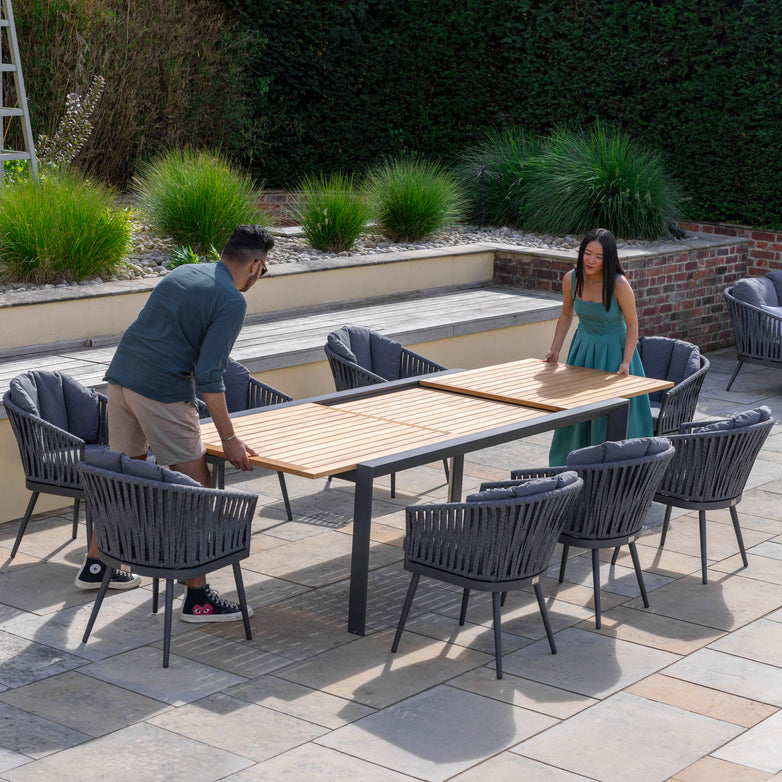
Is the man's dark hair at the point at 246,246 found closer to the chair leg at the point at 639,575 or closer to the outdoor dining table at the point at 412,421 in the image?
the outdoor dining table at the point at 412,421

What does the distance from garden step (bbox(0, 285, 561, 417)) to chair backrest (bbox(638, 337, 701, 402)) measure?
5.86 feet

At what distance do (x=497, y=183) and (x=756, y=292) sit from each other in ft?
10.5

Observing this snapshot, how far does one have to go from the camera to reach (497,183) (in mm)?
12141

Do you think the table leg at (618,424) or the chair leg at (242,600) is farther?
the table leg at (618,424)

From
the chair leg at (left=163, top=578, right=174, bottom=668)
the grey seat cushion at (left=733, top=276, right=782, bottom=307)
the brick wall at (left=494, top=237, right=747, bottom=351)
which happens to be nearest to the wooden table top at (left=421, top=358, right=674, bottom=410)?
the chair leg at (left=163, top=578, right=174, bottom=668)

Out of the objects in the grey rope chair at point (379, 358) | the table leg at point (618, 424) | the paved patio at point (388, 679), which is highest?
the grey rope chair at point (379, 358)

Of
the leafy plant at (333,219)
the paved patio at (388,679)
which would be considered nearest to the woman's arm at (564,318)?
the paved patio at (388,679)

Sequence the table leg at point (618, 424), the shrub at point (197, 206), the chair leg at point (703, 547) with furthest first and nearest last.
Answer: the shrub at point (197, 206)
the table leg at point (618, 424)
the chair leg at point (703, 547)

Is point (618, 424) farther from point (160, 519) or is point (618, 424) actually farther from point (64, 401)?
point (64, 401)

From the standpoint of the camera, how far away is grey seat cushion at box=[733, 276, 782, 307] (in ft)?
32.8

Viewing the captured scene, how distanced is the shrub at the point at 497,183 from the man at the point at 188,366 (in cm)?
741

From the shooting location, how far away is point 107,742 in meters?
3.91

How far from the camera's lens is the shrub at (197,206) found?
8969 mm

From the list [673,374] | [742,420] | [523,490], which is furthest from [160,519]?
[673,374]
